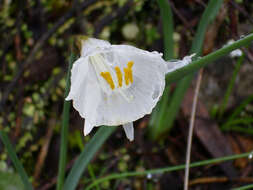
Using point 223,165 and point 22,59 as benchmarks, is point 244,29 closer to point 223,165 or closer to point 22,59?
point 223,165

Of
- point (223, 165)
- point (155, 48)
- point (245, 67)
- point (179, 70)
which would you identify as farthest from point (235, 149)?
point (179, 70)

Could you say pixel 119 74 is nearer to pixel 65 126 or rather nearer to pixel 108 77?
pixel 108 77

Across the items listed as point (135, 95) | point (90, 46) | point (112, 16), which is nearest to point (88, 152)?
point (135, 95)

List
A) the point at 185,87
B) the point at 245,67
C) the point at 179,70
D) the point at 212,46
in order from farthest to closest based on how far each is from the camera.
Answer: the point at 245,67
the point at 212,46
the point at 185,87
the point at 179,70

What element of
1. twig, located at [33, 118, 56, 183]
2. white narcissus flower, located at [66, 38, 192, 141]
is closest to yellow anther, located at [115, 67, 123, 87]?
white narcissus flower, located at [66, 38, 192, 141]

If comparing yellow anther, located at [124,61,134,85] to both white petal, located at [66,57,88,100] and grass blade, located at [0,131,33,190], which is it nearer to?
white petal, located at [66,57,88,100]

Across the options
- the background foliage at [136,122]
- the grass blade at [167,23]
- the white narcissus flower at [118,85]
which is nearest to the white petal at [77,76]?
the white narcissus flower at [118,85]

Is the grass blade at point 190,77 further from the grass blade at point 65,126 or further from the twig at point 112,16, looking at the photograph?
the twig at point 112,16
